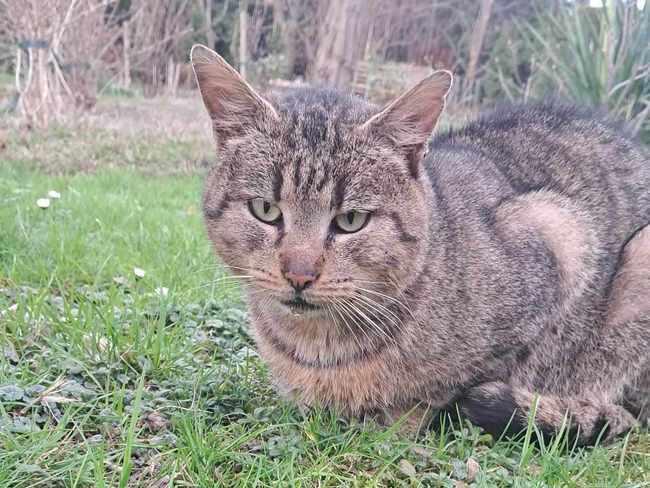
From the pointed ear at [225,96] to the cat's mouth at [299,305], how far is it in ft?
2.07

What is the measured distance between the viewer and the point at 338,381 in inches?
91.6

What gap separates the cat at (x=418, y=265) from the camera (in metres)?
2.15

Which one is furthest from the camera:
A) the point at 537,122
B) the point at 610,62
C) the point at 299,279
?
the point at 610,62

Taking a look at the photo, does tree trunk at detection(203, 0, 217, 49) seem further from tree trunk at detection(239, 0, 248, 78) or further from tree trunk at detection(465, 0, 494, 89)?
tree trunk at detection(465, 0, 494, 89)

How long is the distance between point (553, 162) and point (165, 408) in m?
1.83

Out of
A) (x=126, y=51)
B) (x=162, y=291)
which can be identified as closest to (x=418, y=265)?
(x=162, y=291)

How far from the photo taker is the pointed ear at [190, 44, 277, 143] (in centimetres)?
225

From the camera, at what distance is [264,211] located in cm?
221

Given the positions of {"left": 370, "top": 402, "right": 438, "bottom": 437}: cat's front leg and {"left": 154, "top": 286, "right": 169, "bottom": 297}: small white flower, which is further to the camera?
{"left": 154, "top": 286, "right": 169, "bottom": 297}: small white flower

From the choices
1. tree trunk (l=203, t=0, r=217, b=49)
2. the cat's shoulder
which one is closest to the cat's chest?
the cat's shoulder

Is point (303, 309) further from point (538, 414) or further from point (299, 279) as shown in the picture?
point (538, 414)

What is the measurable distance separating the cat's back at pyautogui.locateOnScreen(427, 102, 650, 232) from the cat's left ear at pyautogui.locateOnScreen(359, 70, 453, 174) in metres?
0.36

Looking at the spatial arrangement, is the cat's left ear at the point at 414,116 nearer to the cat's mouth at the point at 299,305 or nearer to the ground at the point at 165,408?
the cat's mouth at the point at 299,305

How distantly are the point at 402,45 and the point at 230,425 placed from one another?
529 inches
